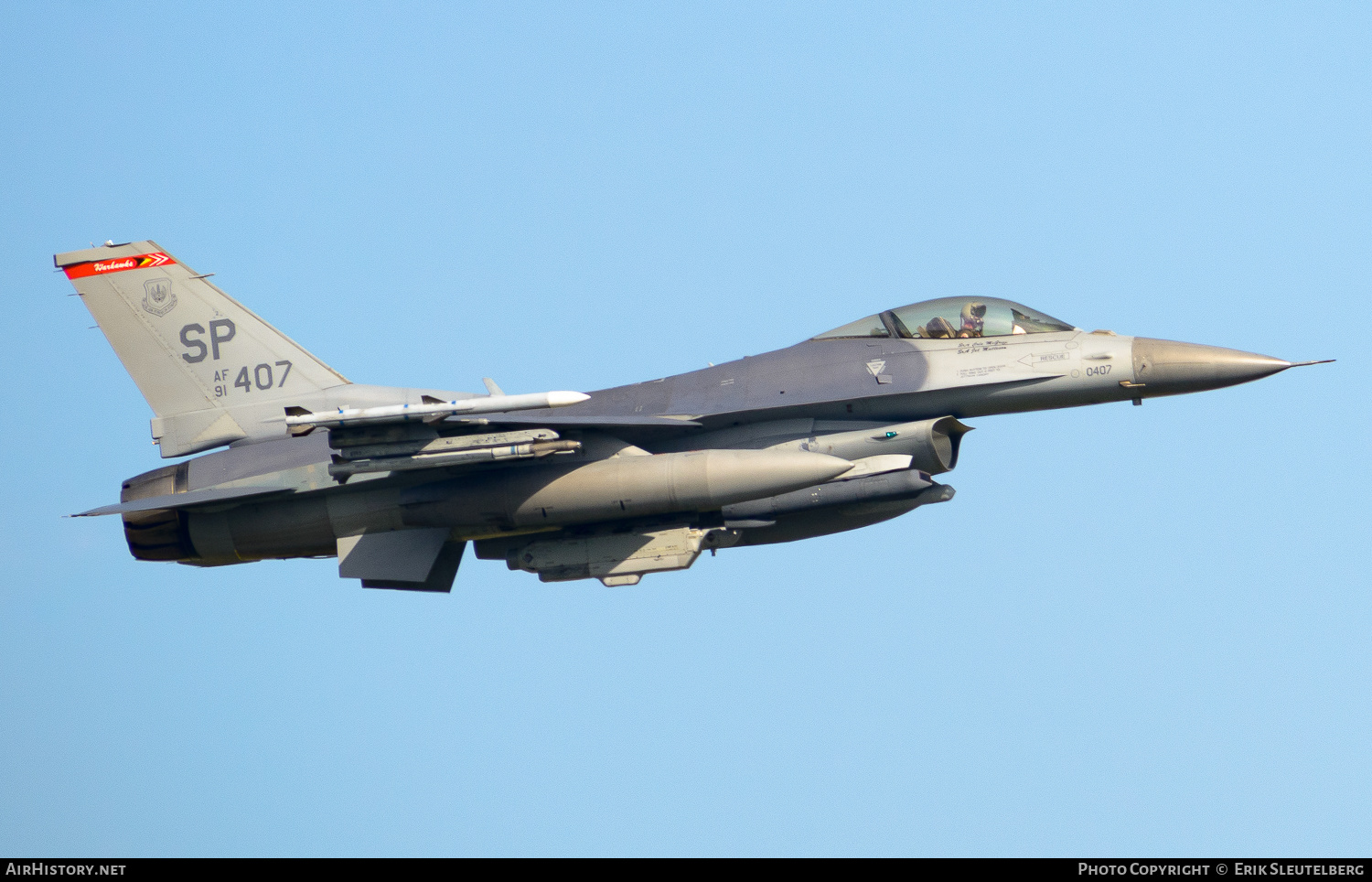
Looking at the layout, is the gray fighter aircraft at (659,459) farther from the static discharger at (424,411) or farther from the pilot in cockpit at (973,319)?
the static discharger at (424,411)

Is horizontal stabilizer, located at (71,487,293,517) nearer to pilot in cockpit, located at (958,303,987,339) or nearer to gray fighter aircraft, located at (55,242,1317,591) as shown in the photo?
gray fighter aircraft, located at (55,242,1317,591)

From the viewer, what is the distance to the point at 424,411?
14.3 m

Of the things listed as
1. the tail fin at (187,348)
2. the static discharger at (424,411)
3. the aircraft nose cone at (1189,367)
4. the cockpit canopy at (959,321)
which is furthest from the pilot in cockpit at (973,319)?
the tail fin at (187,348)

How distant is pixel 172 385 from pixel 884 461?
8048 millimetres

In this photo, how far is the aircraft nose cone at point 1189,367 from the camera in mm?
15625

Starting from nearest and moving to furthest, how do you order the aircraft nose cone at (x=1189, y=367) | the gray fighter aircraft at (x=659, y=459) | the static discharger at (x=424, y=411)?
1. the static discharger at (x=424, y=411)
2. the gray fighter aircraft at (x=659, y=459)
3. the aircraft nose cone at (x=1189, y=367)

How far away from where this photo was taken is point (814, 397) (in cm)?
1606

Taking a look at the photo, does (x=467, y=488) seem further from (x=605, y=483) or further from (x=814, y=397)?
(x=814, y=397)

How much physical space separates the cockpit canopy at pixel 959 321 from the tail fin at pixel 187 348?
6188mm

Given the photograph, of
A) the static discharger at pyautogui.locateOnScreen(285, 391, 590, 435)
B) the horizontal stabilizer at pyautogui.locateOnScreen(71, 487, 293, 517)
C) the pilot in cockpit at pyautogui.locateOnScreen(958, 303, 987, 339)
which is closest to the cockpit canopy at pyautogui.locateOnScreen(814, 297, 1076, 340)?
the pilot in cockpit at pyautogui.locateOnScreen(958, 303, 987, 339)

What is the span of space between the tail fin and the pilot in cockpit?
6.95 meters
